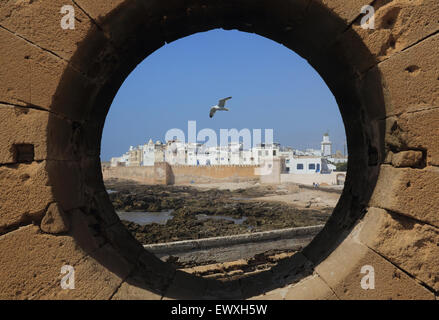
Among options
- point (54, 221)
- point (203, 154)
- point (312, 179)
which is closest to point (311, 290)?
point (54, 221)

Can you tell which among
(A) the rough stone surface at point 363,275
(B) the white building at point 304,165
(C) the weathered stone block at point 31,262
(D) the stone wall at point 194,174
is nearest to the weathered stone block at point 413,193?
(A) the rough stone surface at point 363,275

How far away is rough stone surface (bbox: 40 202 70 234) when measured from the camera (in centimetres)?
196

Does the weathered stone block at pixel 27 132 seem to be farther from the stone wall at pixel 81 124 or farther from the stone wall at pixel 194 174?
the stone wall at pixel 194 174

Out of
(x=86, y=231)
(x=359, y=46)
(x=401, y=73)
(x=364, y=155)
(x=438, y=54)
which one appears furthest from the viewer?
(x=364, y=155)

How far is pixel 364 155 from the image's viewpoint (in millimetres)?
2725

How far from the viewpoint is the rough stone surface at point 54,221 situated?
6.41ft

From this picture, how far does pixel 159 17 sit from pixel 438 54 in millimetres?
2122

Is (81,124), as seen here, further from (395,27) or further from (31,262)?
(395,27)

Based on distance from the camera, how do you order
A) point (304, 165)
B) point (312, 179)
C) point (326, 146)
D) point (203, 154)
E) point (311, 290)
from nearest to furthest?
point (311, 290) < point (312, 179) < point (304, 165) < point (203, 154) < point (326, 146)

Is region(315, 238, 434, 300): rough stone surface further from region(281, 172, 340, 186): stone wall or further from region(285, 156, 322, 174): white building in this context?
region(285, 156, 322, 174): white building

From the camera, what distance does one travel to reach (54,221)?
1.99m

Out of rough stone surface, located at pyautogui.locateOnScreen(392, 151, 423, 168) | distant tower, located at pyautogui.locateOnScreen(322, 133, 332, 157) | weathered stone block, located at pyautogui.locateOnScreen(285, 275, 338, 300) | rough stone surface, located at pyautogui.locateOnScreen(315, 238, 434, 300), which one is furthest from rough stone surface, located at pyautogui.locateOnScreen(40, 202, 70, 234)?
distant tower, located at pyautogui.locateOnScreen(322, 133, 332, 157)
